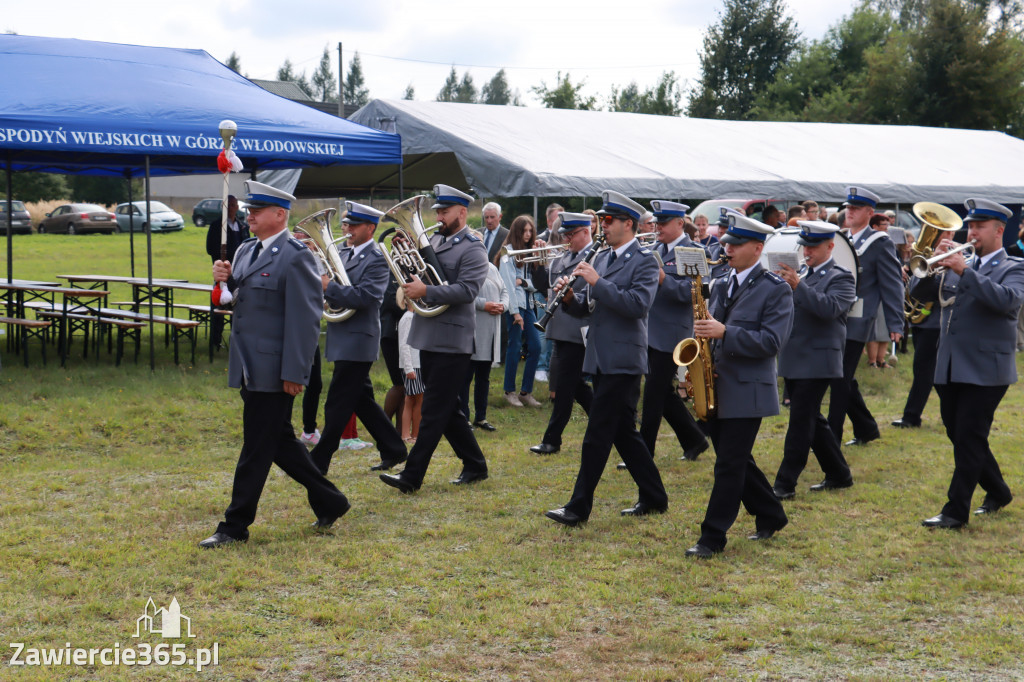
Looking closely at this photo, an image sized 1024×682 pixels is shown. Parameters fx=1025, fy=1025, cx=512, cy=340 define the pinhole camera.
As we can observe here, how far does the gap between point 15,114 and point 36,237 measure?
86.6 feet

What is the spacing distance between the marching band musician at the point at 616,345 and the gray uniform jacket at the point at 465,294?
78 centimetres

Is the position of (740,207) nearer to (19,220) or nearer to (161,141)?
(161,141)

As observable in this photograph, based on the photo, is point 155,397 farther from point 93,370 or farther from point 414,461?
point 414,461

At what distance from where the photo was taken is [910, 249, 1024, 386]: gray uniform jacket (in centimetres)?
604

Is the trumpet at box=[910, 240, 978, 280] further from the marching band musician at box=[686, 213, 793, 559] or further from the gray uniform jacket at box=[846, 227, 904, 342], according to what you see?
the gray uniform jacket at box=[846, 227, 904, 342]

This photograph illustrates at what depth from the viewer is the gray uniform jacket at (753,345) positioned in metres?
5.52

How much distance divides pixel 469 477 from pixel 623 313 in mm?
2013

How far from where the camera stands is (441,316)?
698 centimetres

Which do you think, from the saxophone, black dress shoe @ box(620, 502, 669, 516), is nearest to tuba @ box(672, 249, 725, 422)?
the saxophone

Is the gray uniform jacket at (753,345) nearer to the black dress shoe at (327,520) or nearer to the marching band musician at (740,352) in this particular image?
the marching band musician at (740,352)

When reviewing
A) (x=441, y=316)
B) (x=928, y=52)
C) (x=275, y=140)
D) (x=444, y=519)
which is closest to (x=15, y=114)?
(x=275, y=140)

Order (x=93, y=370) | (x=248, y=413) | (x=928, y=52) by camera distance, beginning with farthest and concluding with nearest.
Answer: (x=928, y=52), (x=93, y=370), (x=248, y=413)

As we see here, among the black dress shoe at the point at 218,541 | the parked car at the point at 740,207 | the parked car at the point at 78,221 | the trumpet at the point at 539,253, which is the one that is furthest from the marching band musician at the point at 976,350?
the parked car at the point at 78,221

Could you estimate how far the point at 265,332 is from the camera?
568 centimetres
